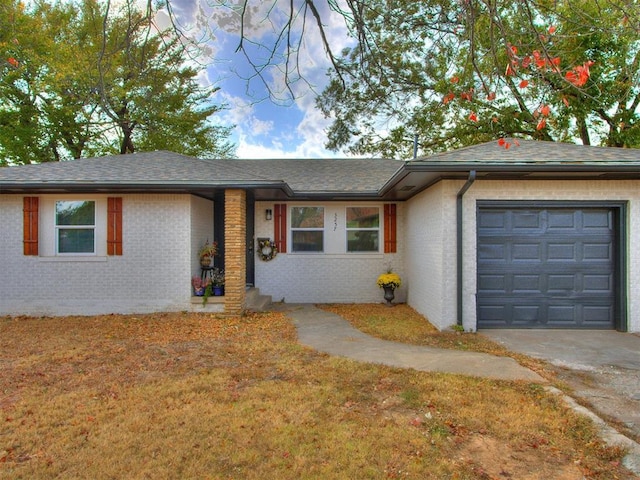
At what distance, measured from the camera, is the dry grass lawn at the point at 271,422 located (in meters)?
2.68

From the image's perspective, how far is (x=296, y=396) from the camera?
388cm

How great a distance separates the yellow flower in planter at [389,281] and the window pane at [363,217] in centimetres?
138

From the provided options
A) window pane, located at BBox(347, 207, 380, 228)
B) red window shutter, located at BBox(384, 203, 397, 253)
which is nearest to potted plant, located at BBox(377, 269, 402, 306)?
red window shutter, located at BBox(384, 203, 397, 253)

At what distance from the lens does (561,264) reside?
6.88 metres

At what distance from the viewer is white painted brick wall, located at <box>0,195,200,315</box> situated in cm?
826

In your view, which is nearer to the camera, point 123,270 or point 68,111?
point 123,270

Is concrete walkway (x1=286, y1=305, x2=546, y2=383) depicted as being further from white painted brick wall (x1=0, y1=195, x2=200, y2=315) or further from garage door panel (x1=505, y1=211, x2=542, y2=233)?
white painted brick wall (x1=0, y1=195, x2=200, y2=315)

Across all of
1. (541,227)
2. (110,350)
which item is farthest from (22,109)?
(541,227)

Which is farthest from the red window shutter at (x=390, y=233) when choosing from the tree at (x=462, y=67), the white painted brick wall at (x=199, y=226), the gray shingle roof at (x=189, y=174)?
the white painted brick wall at (x=199, y=226)

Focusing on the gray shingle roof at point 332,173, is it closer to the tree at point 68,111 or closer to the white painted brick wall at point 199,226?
the white painted brick wall at point 199,226

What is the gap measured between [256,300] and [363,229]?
3.26 meters

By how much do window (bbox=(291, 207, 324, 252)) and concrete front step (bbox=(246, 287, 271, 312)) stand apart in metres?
1.41

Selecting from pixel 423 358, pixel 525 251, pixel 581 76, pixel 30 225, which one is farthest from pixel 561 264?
pixel 30 225

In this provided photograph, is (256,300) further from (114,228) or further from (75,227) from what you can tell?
(75,227)
